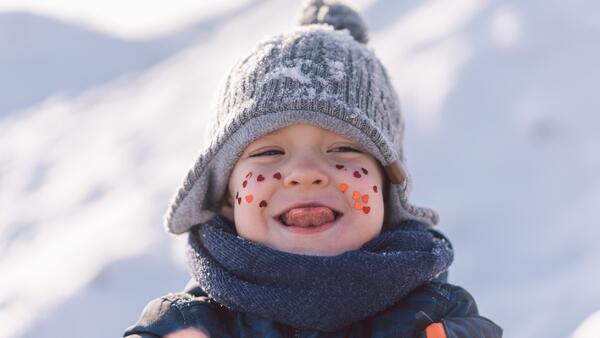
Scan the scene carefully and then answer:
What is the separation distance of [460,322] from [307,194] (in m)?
0.38

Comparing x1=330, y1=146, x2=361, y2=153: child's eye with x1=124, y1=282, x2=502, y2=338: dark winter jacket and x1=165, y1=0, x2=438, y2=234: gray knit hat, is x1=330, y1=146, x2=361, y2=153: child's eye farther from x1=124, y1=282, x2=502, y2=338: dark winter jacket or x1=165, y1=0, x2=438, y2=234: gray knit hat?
x1=124, y1=282, x2=502, y2=338: dark winter jacket

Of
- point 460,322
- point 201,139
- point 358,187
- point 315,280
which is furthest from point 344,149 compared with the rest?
point 201,139

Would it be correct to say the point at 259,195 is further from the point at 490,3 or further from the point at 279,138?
the point at 490,3

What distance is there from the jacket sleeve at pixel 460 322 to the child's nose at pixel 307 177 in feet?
1.07

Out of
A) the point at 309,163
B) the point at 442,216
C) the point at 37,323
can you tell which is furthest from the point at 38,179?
the point at 309,163

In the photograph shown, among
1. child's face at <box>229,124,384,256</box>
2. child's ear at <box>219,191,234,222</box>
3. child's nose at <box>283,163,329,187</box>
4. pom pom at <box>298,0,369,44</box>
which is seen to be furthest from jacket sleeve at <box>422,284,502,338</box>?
pom pom at <box>298,0,369,44</box>

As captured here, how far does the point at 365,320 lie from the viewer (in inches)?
73.2

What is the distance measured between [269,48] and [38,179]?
4.71 feet

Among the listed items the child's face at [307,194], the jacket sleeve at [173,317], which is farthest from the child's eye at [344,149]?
the jacket sleeve at [173,317]

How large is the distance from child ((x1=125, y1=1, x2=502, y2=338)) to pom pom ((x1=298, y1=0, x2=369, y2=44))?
7.1 inches

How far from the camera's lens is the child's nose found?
1.86m

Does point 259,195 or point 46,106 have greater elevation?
point 46,106

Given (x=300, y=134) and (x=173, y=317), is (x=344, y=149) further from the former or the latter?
(x=173, y=317)

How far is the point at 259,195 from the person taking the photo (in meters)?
1.91
